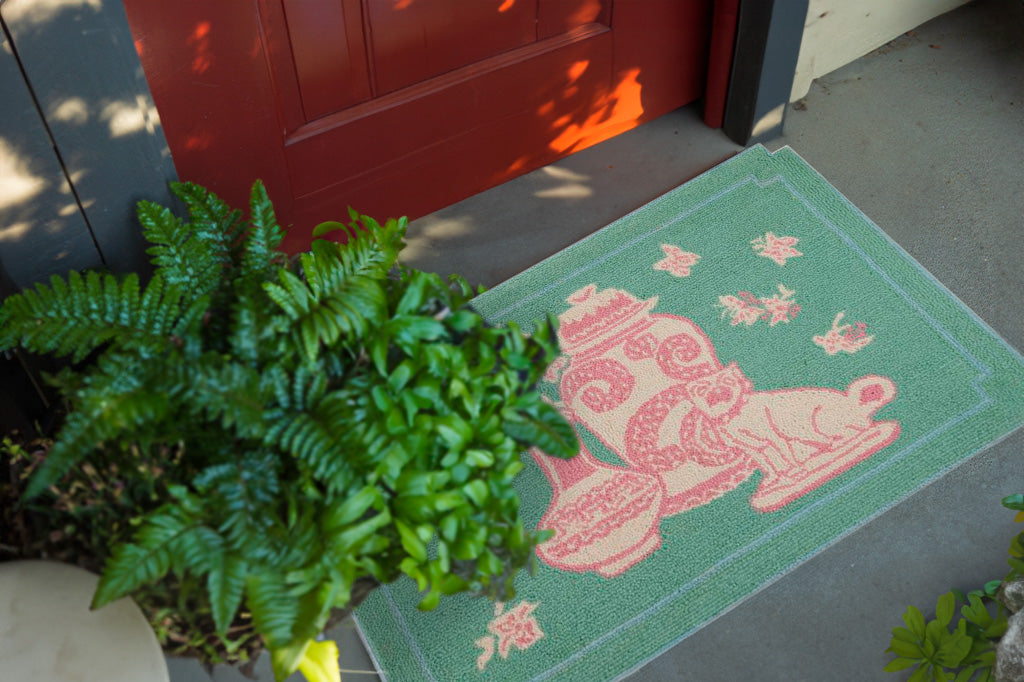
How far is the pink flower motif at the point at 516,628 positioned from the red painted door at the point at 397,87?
114 centimetres

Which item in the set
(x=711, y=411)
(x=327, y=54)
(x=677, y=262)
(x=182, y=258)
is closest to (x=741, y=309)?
(x=677, y=262)

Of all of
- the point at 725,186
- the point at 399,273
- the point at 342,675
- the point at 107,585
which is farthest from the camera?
the point at 725,186

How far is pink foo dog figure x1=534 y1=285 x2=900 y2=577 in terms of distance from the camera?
2213 mm

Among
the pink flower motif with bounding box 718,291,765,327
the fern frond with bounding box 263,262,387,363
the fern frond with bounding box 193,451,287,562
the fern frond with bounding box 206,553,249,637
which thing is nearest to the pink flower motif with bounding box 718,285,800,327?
the pink flower motif with bounding box 718,291,765,327

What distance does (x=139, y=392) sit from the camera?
144cm

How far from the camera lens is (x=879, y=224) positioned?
2.74m

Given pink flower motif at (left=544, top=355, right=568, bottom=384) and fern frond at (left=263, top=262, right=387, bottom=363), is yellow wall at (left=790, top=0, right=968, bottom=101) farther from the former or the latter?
fern frond at (left=263, top=262, right=387, bottom=363)

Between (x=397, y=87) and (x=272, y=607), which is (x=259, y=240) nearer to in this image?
(x=272, y=607)

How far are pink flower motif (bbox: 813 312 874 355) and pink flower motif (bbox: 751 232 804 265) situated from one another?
0.25 meters

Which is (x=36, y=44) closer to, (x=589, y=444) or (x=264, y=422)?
(x=264, y=422)

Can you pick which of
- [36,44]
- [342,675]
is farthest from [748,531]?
[36,44]

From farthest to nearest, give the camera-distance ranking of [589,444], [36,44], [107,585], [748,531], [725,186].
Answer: [725,186]
[589,444]
[748,531]
[36,44]
[107,585]

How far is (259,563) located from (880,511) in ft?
4.77

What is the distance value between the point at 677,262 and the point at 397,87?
89 cm
